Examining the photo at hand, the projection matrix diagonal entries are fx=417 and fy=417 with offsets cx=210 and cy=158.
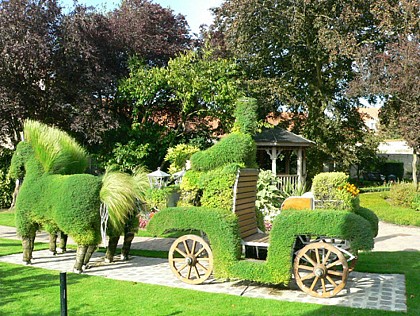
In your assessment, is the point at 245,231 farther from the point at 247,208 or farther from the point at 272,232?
the point at 272,232

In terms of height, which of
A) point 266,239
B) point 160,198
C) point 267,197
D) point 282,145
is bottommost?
point 266,239

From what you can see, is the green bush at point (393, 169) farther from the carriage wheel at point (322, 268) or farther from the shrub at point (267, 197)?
the carriage wheel at point (322, 268)

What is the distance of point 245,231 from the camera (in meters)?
6.96

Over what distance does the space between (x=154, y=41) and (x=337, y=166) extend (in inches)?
522

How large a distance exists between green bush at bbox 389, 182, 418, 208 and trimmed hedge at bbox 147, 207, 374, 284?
13.8 m

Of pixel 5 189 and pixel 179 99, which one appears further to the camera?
pixel 5 189

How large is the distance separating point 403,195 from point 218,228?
1466cm

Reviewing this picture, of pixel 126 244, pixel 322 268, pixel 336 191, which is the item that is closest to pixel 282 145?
pixel 336 191

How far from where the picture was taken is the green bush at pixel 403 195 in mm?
→ 18156

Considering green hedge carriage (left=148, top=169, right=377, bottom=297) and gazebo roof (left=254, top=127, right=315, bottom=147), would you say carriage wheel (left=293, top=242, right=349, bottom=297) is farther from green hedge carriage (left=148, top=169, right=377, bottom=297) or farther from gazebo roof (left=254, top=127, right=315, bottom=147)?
gazebo roof (left=254, top=127, right=315, bottom=147)

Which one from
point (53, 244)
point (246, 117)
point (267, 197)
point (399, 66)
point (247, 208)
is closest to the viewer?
point (246, 117)

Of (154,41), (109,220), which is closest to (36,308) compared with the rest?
(109,220)

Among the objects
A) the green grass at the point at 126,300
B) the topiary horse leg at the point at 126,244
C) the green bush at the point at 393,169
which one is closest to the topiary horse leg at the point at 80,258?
the green grass at the point at 126,300

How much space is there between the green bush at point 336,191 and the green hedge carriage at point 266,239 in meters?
1.20
